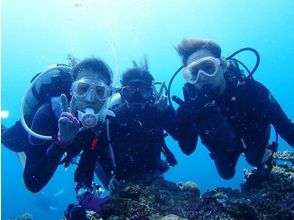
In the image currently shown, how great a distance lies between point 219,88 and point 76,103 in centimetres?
256

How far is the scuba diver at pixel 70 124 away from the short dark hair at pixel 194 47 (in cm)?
159

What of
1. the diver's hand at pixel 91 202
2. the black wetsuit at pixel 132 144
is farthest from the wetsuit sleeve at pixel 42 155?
the diver's hand at pixel 91 202

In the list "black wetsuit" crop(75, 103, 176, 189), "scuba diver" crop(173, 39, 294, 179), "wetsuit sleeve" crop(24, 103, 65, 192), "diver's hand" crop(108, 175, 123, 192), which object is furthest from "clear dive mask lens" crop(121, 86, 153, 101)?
"diver's hand" crop(108, 175, 123, 192)

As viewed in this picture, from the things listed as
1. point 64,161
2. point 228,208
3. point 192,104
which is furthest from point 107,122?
point 228,208

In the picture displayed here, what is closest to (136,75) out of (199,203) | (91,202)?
(91,202)

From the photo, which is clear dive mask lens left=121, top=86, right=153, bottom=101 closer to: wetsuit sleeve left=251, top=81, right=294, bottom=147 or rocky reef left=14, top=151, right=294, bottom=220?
rocky reef left=14, top=151, right=294, bottom=220

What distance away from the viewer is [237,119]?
646 cm

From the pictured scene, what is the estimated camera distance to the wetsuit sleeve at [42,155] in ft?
17.8

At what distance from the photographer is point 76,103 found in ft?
18.4

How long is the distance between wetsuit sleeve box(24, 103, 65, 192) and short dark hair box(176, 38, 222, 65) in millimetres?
2789

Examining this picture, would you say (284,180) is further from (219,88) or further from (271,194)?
(219,88)

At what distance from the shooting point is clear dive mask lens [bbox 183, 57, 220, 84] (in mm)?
6285

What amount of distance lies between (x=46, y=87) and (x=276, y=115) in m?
4.16

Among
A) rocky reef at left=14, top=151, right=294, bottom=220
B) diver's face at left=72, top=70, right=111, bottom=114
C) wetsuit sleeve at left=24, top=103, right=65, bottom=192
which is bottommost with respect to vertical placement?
rocky reef at left=14, top=151, right=294, bottom=220
